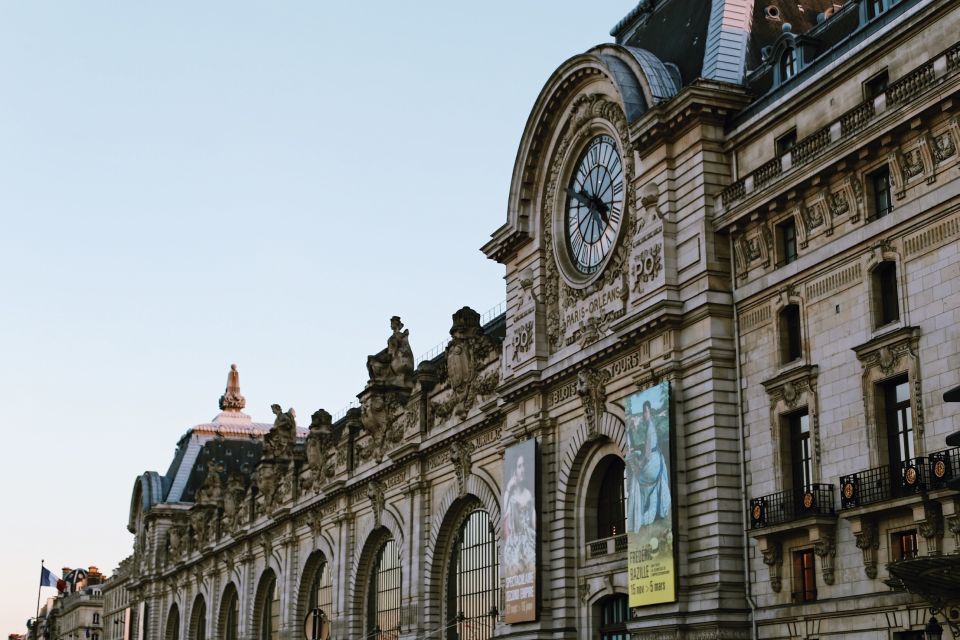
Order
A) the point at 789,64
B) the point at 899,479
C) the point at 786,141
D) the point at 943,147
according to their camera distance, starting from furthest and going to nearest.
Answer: the point at 789,64 → the point at 786,141 → the point at 943,147 → the point at 899,479

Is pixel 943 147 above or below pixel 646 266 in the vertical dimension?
below

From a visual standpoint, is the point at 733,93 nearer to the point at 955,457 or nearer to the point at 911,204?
the point at 911,204

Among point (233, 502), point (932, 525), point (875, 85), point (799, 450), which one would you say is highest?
point (875, 85)

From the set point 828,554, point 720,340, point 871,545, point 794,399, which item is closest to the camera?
point 871,545

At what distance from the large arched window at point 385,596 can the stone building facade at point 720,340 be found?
2.67 metres

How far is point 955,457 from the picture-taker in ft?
113

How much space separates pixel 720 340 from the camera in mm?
44594

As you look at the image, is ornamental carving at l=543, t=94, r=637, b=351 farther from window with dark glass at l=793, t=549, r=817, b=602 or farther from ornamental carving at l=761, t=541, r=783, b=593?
window with dark glass at l=793, t=549, r=817, b=602

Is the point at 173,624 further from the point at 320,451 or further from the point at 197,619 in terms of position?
the point at 320,451

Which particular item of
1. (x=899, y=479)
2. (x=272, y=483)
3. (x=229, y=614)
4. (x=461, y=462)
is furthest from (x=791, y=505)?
(x=229, y=614)

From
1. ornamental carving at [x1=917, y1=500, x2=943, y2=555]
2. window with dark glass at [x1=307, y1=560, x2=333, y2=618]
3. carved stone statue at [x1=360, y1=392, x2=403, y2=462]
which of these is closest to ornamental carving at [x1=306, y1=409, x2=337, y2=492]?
window with dark glass at [x1=307, y1=560, x2=333, y2=618]

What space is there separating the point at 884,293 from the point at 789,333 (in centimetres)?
435

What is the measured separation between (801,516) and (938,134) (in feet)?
36.1

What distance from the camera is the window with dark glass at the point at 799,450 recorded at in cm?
4103
